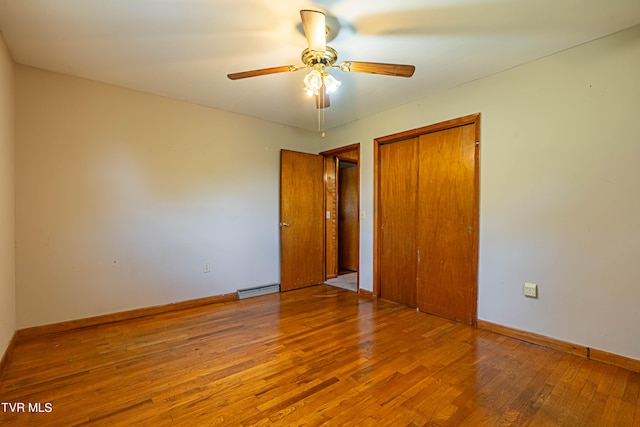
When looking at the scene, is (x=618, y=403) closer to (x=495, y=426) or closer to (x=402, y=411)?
(x=495, y=426)

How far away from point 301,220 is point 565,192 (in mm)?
3015

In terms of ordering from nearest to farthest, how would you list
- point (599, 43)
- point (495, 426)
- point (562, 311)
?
1. point (495, 426)
2. point (599, 43)
3. point (562, 311)

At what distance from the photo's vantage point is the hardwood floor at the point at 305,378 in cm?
160

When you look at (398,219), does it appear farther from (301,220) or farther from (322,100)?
(322,100)

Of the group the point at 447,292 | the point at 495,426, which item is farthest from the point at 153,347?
the point at 447,292

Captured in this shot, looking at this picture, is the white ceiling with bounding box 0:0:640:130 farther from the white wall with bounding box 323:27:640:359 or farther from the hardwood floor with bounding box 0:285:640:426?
the hardwood floor with bounding box 0:285:640:426

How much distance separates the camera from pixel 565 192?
7.63 ft

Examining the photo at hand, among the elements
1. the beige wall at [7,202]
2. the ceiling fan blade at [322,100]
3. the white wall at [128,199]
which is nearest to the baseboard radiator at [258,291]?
the white wall at [128,199]

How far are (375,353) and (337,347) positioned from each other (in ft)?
1.02

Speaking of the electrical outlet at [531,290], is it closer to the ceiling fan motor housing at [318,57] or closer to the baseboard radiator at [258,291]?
the ceiling fan motor housing at [318,57]

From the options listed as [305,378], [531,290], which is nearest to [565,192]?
[531,290]

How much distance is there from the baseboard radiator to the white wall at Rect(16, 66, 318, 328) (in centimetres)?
9

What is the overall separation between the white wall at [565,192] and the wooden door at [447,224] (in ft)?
0.42

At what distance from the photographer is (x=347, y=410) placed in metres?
1.64
